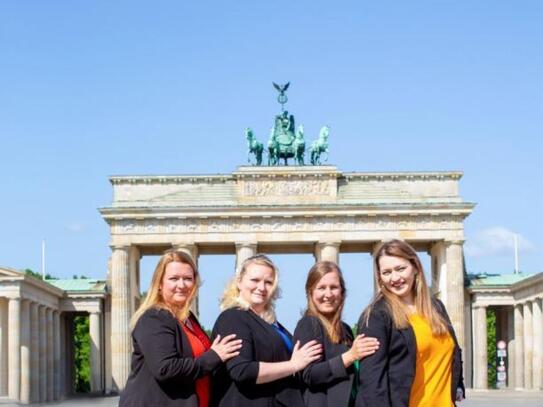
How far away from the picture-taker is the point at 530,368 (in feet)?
227

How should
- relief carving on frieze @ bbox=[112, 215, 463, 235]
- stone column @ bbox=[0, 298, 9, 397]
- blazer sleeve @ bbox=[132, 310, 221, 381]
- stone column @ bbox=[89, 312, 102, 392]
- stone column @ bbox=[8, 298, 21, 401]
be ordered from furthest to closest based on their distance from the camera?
stone column @ bbox=[89, 312, 102, 392]
relief carving on frieze @ bbox=[112, 215, 463, 235]
stone column @ bbox=[0, 298, 9, 397]
stone column @ bbox=[8, 298, 21, 401]
blazer sleeve @ bbox=[132, 310, 221, 381]

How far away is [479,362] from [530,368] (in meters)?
6.37

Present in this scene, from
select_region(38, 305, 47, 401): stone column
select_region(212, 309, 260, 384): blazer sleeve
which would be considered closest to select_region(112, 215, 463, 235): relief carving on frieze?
Answer: select_region(38, 305, 47, 401): stone column

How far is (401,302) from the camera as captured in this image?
997 centimetres

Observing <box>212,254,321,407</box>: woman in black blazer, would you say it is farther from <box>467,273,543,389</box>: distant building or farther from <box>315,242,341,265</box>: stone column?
<box>315,242,341,265</box>: stone column

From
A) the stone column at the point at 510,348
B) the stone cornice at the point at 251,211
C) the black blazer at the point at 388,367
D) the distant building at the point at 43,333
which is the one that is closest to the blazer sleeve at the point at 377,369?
the black blazer at the point at 388,367

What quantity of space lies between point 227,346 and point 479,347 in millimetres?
66937

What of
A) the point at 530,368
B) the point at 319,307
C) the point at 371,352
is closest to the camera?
the point at 371,352

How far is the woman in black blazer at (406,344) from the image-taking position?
962cm

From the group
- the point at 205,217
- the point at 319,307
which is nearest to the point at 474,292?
the point at 205,217

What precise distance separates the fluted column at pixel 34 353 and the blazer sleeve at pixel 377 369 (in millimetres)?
56544

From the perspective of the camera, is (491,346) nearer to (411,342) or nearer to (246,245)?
(246,245)

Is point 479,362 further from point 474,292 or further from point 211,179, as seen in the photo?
point 211,179

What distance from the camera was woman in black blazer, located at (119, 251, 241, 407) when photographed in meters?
10.2
